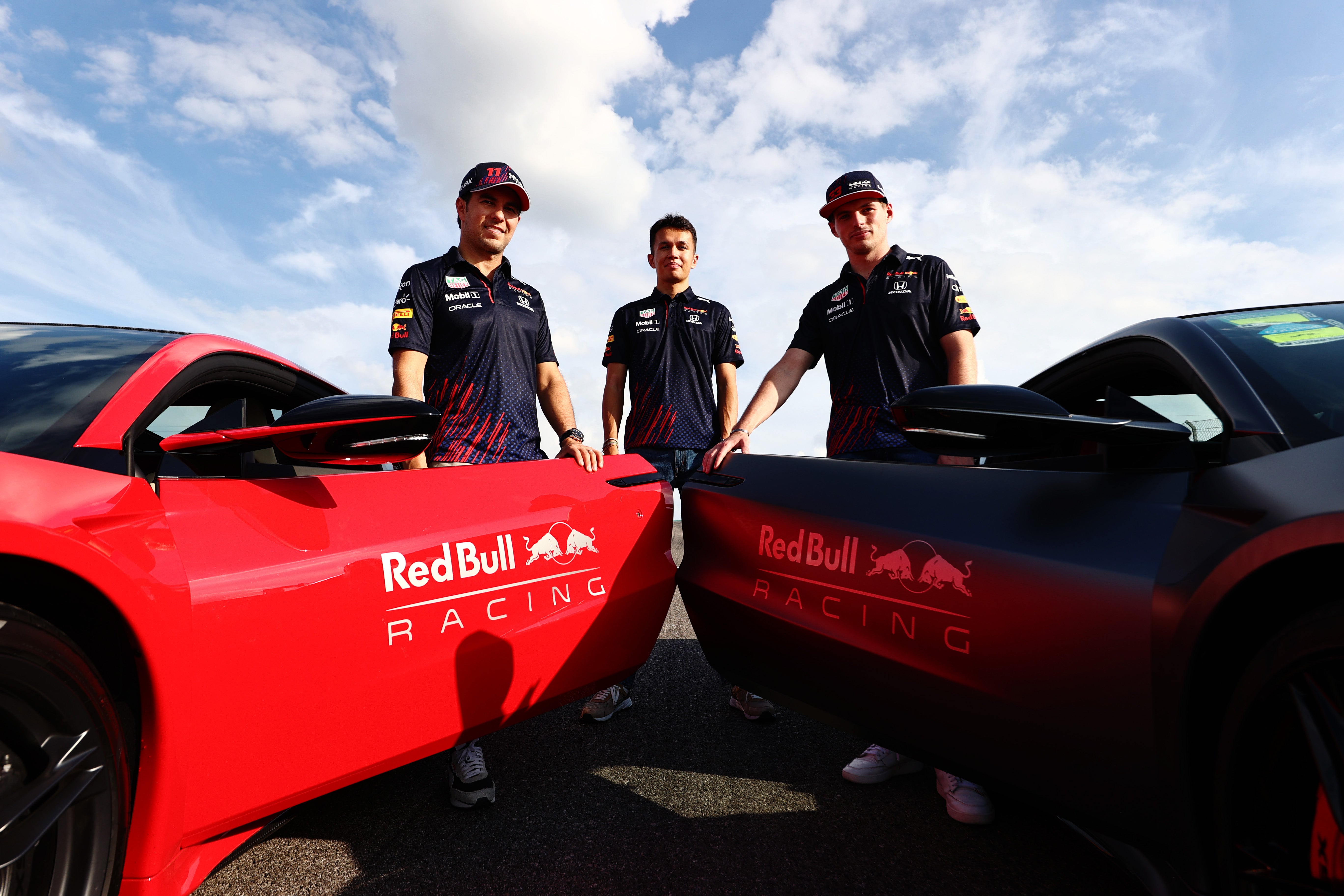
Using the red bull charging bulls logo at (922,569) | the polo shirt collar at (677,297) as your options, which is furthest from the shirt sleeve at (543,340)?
the red bull charging bulls logo at (922,569)

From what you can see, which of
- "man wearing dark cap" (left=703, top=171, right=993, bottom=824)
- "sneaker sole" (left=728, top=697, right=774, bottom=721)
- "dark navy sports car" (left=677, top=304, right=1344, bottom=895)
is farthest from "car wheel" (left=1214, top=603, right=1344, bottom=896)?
"sneaker sole" (left=728, top=697, right=774, bottom=721)

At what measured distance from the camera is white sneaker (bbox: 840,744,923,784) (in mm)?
2158

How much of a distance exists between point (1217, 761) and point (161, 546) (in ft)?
6.18

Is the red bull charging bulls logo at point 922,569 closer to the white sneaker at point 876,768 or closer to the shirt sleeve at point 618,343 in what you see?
the white sneaker at point 876,768

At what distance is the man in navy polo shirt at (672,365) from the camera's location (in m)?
3.76

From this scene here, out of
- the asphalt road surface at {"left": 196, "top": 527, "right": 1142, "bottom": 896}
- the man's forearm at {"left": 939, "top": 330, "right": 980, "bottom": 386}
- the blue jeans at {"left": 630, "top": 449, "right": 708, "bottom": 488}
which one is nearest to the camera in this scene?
the asphalt road surface at {"left": 196, "top": 527, "right": 1142, "bottom": 896}

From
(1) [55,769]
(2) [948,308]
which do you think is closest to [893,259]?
(2) [948,308]

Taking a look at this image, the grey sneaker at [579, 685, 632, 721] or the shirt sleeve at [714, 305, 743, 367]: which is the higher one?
the shirt sleeve at [714, 305, 743, 367]

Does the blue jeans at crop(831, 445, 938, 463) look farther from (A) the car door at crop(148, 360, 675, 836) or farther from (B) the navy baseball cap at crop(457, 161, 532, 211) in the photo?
(B) the navy baseball cap at crop(457, 161, 532, 211)

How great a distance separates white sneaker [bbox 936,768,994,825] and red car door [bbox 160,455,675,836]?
101 cm

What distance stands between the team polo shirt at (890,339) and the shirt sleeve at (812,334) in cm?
15

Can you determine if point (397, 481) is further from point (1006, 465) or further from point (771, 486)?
point (1006, 465)

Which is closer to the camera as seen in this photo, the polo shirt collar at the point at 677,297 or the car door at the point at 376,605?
the car door at the point at 376,605

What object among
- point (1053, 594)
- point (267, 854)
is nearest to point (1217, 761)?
point (1053, 594)
